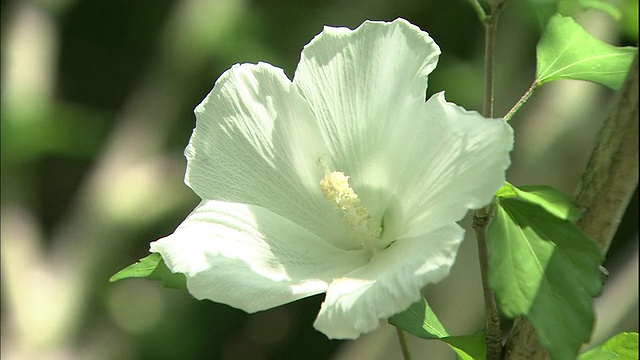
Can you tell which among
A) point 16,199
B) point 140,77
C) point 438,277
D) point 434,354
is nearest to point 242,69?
point 438,277

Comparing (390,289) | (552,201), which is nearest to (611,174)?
(552,201)

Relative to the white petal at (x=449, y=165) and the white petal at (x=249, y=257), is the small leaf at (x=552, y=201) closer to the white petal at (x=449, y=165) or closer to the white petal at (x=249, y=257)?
the white petal at (x=449, y=165)

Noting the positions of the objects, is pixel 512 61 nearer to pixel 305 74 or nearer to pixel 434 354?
pixel 434 354

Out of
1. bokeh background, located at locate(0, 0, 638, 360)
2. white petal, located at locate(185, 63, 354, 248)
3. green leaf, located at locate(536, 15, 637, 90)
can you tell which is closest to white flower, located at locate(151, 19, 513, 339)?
white petal, located at locate(185, 63, 354, 248)

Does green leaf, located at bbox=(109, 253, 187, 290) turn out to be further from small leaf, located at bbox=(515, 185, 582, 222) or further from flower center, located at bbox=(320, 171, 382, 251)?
small leaf, located at bbox=(515, 185, 582, 222)

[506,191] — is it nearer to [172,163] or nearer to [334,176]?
[334,176]
